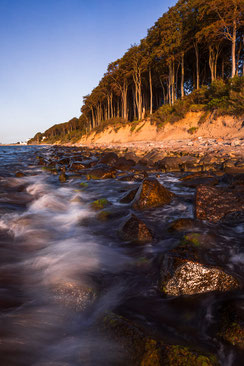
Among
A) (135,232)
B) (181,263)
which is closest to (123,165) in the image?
(135,232)

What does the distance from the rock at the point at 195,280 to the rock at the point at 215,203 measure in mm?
1665

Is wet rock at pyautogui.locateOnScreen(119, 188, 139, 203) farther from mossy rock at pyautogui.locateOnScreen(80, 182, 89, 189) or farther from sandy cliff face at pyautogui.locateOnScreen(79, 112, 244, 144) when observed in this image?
sandy cliff face at pyautogui.locateOnScreen(79, 112, 244, 144)

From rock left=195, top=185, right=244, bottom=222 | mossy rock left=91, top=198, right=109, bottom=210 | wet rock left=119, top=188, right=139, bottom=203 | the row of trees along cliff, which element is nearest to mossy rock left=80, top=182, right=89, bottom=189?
→ mossy rock left=91, top=198, right=109, bottom=210

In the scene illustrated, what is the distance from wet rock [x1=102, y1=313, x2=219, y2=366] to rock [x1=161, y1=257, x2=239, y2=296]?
599 mm

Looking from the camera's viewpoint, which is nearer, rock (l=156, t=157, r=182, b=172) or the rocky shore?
the rocky shore

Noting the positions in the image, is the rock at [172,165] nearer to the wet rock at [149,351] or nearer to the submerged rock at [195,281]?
the submerged rock at [195,281]

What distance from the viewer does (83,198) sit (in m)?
5.30

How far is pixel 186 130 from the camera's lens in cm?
1930

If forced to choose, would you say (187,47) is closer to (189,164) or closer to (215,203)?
(189,164)

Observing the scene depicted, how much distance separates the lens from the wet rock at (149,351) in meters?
1.10

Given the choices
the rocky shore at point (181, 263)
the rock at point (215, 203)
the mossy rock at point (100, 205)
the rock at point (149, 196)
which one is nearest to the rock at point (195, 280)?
the rocky shore at point (181, 263)

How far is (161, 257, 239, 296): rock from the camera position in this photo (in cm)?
182

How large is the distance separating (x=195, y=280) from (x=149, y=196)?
2476 millimetres

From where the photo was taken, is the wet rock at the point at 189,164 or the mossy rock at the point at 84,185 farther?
the wet rock at the point at 189,164
